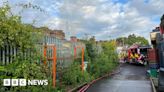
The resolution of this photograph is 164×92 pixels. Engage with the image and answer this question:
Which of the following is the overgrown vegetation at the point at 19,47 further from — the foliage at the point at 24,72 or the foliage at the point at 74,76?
the foliage at the point at 74,76

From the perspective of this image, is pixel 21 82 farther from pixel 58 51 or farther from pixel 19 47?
pixel 58 51

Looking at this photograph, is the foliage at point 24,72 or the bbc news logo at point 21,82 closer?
the bbc news logo at point 21,82

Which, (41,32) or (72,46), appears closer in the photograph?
(41,32)

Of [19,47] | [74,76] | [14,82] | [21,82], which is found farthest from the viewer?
[74,76]

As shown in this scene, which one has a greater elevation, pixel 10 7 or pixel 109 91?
pixel 10 7

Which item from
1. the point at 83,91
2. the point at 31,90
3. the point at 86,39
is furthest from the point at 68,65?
the point at 86,39

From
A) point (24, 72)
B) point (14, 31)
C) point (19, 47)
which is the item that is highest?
point (14, 31)

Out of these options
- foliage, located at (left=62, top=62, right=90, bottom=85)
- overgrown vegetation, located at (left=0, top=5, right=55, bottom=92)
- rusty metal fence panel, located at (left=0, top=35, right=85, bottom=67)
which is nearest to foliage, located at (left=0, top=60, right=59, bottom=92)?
overgrown vegetation, located at (left=0, top=5, right=55, bottom=92)

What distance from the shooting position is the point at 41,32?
14.5m

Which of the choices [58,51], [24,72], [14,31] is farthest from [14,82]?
[58,51]

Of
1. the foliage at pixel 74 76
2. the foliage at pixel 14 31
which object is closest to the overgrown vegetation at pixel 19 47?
the foliage at pixel 14 31

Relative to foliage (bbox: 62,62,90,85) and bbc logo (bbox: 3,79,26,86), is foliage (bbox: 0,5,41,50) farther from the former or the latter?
foliage (bbox: 62,62,90,85)

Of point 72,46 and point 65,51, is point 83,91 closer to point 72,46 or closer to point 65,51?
point 65,51

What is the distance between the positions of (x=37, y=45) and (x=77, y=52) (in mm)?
9009
